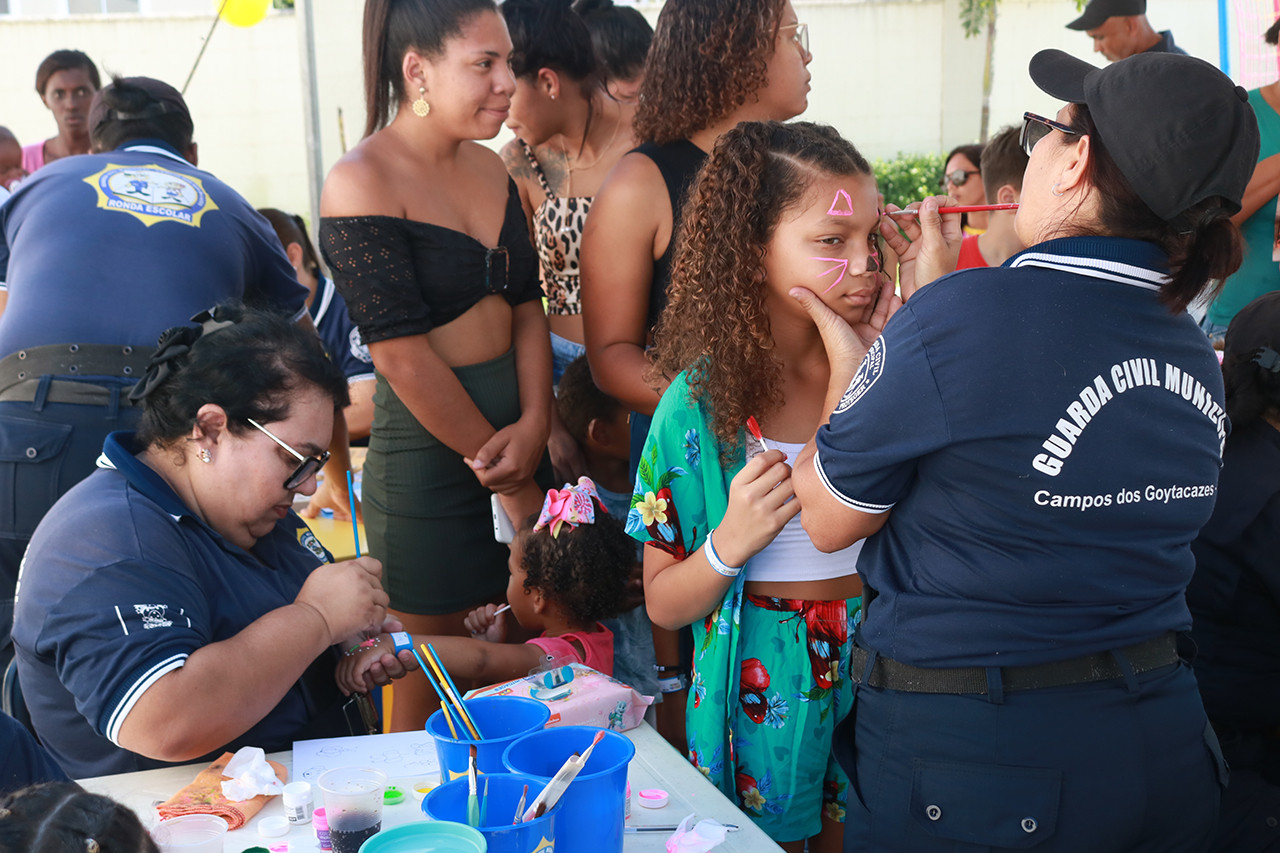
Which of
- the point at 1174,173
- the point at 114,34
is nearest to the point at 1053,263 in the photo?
the point at 1174,173

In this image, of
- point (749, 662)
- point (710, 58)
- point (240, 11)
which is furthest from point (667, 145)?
point (240, 11)

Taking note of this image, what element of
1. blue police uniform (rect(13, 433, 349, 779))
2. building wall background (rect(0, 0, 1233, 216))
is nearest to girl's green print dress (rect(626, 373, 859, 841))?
blue police uniform (rect(13, 433, 349, 779))

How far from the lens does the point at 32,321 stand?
254 cm

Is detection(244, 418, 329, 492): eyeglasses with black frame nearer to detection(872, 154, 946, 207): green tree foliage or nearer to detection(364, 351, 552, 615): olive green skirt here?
detection(364, 351, 552, 615): olive green skirt

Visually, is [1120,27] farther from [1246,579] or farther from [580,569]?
[580,569]

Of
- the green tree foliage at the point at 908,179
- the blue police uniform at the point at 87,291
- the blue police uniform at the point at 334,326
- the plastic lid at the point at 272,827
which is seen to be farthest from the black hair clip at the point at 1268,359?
the green tree foliage at the point at 908,179

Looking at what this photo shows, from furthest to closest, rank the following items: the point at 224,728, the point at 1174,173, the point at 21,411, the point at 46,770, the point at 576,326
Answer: the point at 576,326
the point at 21,411
the point at 224,728
the point at 46,770
the point at 1174,173

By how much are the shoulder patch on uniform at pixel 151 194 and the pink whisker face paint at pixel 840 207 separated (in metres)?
1.76

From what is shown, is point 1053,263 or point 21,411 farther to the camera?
point 21,411

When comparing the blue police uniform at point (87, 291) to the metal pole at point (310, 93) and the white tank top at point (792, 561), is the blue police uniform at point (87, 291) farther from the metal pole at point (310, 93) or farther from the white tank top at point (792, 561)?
the metal pole at point (310, 93)

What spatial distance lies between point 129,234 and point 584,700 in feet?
5.94

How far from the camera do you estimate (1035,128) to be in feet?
4.82

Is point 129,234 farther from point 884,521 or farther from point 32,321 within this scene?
point 884,521

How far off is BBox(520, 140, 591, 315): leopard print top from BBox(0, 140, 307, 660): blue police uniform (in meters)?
0.91
